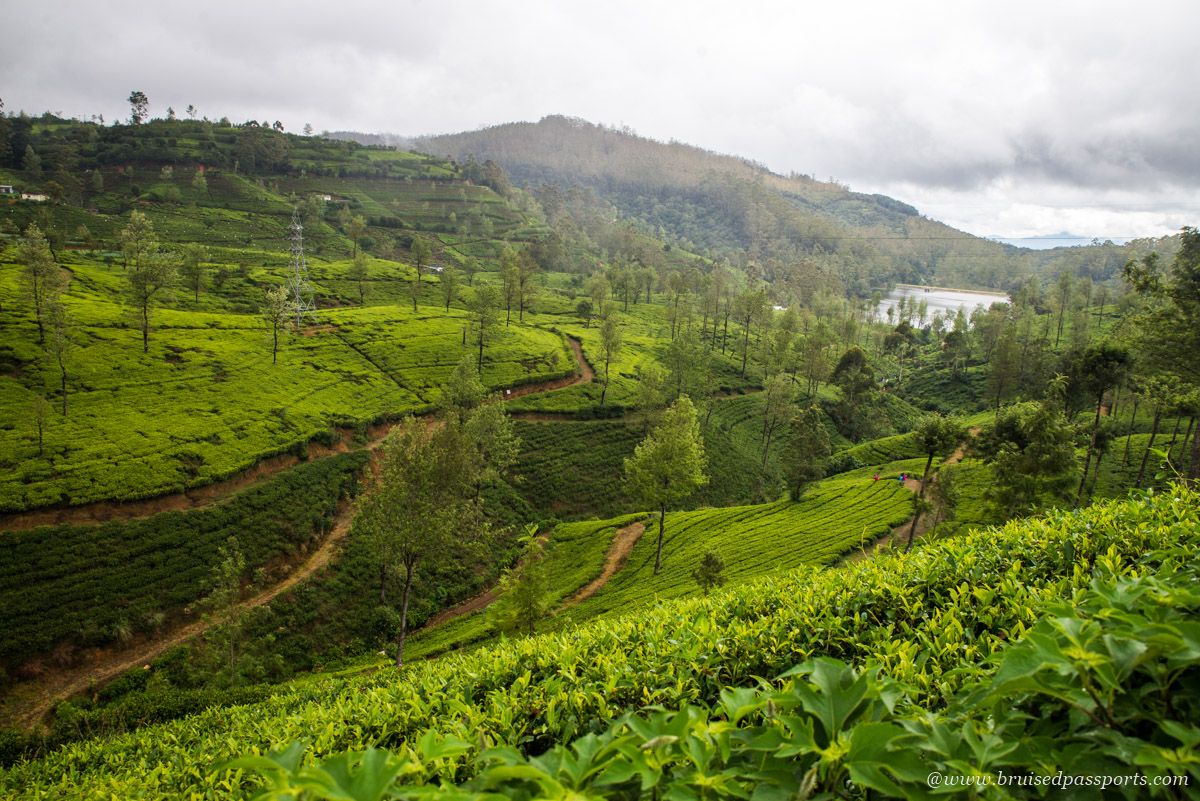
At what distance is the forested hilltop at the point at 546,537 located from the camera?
2.15 meters

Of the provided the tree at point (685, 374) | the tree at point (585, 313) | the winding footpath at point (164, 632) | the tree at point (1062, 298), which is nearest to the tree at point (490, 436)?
the winding footpath at point (164, 632)

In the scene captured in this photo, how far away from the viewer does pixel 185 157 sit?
126 m

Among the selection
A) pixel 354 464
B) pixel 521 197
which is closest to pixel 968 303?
pixel 521 197

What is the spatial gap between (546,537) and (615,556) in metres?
7.72

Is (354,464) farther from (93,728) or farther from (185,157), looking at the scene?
(185,157)

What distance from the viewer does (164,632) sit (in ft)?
75.6

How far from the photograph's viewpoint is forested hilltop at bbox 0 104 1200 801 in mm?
2148

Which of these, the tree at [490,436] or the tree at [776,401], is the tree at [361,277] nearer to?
the tree at [490,436]

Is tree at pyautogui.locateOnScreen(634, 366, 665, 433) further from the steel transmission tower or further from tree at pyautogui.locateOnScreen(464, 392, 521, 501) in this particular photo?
the steel transmission tower

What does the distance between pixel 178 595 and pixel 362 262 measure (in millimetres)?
58057

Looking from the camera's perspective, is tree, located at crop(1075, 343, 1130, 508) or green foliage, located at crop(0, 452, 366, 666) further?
tree, located at crop(1075, 343, 1130, 508)

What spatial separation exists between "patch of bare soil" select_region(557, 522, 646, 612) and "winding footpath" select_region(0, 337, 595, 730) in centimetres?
642

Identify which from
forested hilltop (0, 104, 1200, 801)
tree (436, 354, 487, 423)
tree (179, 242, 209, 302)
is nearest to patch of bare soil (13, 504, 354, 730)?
forested hilltop (0, 104, 1200, 801)

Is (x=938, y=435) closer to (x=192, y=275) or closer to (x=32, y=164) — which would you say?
(x=192, y=275)
